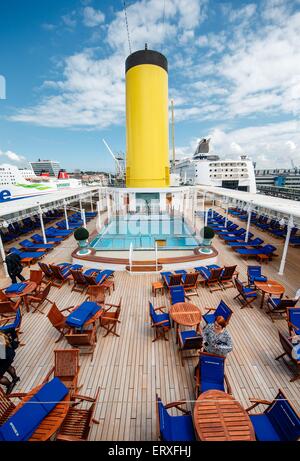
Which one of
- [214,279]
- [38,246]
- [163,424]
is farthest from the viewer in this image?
[38,246]

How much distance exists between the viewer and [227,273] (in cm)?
622

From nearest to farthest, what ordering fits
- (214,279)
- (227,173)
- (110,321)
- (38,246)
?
1. (110,321)
2. (214,279)
3. (38,246)
4. (227,173)

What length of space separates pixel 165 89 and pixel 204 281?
446 inches

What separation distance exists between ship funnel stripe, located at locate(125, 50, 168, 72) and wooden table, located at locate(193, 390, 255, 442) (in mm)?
14341

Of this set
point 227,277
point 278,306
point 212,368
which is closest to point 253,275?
point 227,277

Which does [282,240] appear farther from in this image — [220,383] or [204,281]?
[220,383]

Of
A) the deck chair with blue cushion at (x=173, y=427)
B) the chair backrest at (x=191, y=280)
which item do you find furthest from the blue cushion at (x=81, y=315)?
the chair backrest at (x=191, y=280)

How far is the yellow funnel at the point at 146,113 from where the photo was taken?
11292mm

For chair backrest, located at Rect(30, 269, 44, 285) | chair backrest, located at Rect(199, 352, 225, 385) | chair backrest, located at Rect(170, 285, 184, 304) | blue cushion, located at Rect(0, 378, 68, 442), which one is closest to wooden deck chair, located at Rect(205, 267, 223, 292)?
chair backrest, located at Rect(170, 285, 184, 304)

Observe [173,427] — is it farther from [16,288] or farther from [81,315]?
[16,288]

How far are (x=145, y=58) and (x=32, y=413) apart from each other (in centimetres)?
1460

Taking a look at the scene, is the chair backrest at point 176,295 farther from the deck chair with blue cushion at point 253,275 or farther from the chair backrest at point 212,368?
the deck chair with blue cushion at point 253,275

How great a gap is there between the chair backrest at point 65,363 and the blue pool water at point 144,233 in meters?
5.14
